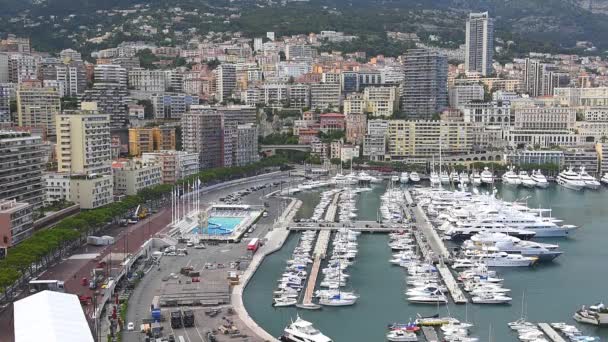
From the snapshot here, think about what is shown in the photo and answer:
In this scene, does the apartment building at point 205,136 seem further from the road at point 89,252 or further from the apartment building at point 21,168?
the apartment building at point 21,168

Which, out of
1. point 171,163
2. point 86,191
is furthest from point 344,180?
point 86,191

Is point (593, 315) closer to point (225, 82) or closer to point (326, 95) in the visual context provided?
point (326, 95)

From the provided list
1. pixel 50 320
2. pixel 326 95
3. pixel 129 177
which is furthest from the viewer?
pixel 326 95

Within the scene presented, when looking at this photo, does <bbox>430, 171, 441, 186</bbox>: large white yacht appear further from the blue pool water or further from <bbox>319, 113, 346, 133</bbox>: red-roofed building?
the blue pool water

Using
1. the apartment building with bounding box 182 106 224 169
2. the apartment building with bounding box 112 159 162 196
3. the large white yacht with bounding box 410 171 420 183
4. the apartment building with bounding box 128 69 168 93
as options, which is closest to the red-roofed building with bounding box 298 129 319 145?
the large white yacht with bounding box 410 171 420 183

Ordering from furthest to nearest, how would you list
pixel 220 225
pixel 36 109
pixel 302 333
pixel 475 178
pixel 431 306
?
pixel 36 109 < pixel 475 178 < pixel 220 225 < pixel 431 306 < pixel 302 333

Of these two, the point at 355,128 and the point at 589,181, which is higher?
the point at 355,128
